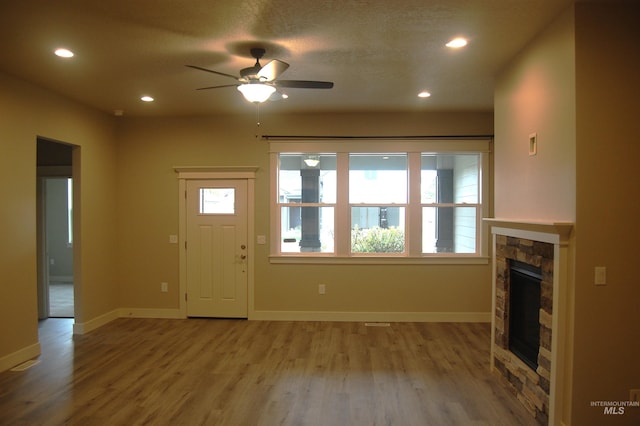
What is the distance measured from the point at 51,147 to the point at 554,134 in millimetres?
6225

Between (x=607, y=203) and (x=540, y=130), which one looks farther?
(x=540, y=130)

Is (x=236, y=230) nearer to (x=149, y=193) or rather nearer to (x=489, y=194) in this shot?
(x=149, y=193)

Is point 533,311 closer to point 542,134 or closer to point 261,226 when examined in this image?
point 542,134

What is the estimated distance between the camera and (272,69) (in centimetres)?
283

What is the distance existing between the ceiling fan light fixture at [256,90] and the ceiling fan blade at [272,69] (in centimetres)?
7

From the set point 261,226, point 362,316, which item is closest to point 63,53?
point 261,226

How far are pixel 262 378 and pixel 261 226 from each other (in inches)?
88.3

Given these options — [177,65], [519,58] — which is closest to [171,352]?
[177,65]

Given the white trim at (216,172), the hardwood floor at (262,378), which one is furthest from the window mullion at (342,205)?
the white trim at (216,172)

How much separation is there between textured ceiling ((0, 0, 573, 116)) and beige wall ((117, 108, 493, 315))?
81 cm

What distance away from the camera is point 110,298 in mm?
5113

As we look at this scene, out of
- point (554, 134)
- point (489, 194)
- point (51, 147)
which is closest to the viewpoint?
point (554, 134)

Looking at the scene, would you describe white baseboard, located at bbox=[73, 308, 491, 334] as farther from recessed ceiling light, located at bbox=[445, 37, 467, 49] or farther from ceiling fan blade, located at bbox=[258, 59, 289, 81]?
recessed ceiling light, located at bbox=[445, 37, 467, 49]

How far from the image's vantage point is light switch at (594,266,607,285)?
7.68ft
